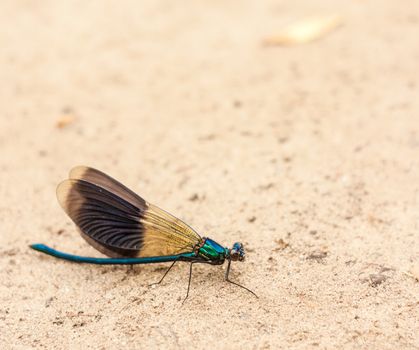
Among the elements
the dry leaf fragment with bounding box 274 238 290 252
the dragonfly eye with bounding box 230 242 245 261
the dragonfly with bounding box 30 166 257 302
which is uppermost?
the dragonfly with bounding box 30 166 257 302

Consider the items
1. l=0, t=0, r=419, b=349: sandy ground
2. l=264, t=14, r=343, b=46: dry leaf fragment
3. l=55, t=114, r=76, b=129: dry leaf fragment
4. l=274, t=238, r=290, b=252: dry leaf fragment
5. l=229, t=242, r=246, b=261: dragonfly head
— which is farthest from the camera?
l=264, t=14, r=343, b=46: dry leaf fragment

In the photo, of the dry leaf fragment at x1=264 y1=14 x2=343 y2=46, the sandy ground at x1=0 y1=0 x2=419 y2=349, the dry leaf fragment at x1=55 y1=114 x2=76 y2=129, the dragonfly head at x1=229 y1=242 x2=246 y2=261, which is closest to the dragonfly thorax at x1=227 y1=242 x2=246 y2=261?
the dragonfly head at x1=229 y1=242 x2=246 y2=261

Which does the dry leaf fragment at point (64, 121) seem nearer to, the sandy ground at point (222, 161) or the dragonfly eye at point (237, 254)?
the sandy ground at point (222, 161)

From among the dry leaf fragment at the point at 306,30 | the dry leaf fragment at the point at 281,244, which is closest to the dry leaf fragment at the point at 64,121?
the dry leaf fragment at the point at 306,30

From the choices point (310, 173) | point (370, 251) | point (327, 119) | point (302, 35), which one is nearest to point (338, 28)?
point (302, 35)

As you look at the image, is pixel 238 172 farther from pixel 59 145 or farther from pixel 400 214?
pixel 59 145

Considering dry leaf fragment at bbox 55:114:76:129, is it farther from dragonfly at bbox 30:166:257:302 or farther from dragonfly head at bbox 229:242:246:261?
dragonfly head at bbox 229:242:246:261
